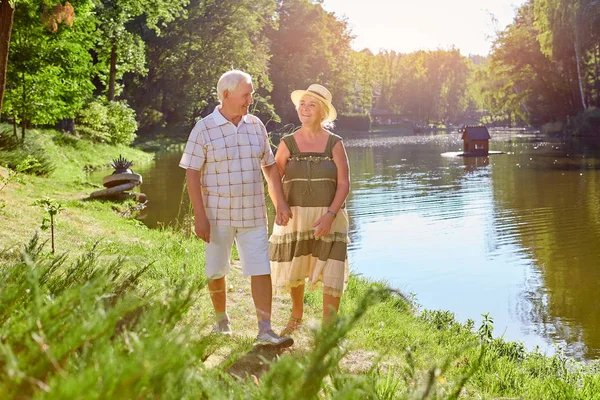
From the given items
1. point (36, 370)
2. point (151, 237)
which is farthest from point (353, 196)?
point (36, 370)

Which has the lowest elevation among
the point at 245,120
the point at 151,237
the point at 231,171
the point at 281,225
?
the point at 151,237

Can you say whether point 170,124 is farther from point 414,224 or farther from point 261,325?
point 261,325

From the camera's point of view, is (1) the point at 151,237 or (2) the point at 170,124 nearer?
(1) the point at 151,237

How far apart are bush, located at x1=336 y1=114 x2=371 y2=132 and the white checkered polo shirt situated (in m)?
74.1

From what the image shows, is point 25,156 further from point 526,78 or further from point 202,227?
point 526,78

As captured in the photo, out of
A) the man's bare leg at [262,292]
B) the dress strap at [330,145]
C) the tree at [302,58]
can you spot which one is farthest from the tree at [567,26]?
the man's bare leg at [262,292]

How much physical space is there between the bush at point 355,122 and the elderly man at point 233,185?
7412 cm

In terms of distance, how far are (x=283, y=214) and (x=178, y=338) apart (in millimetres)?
3481

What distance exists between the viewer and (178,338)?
5.41ft

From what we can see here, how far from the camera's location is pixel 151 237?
33.9 feet

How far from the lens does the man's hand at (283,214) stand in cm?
510

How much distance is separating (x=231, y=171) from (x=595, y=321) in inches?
213

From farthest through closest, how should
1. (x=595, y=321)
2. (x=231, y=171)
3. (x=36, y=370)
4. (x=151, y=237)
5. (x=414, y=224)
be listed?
(x=414, y=224), (x=151, y=237), (x=595, y=321), (x=231, y=171), (x=36, y=370)

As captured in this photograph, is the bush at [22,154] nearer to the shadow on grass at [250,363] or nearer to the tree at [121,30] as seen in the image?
the tree at [121,30]
